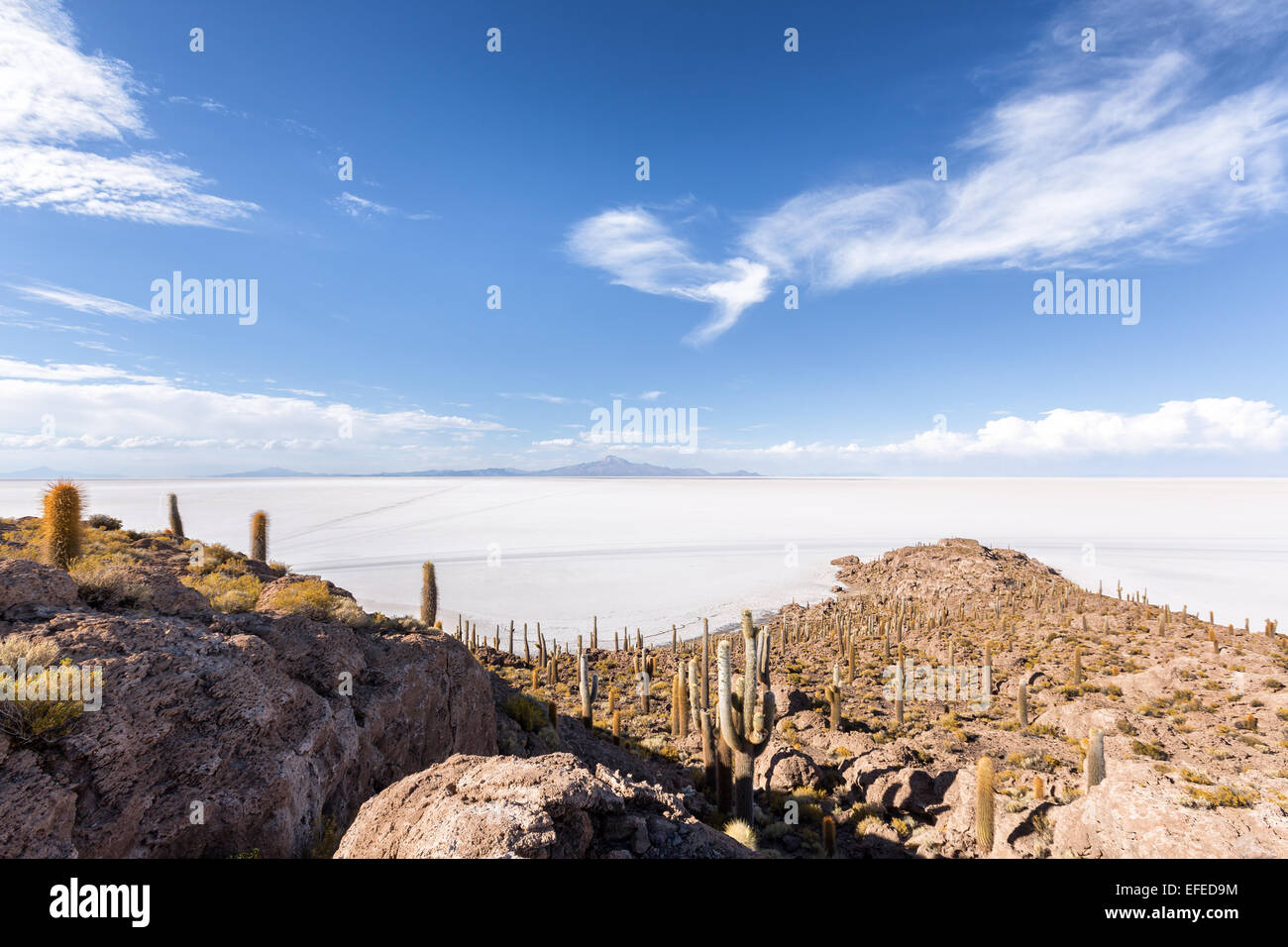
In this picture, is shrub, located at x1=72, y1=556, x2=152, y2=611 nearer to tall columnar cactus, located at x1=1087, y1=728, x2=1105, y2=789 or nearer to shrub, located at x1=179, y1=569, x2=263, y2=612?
shrub, located at x1=179, y1=569, x2=263, y2=612

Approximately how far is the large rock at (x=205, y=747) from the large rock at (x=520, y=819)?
129 cm

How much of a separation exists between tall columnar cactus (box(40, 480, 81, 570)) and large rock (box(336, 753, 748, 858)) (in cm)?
833

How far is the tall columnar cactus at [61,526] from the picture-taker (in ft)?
27.0

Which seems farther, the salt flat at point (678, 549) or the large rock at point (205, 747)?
the salt flat at point (678, 549)

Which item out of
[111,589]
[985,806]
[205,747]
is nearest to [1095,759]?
[985,806]

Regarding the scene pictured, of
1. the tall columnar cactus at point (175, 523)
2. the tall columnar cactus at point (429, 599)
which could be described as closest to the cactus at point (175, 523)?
the tall columnar cactus at point (175, 523)

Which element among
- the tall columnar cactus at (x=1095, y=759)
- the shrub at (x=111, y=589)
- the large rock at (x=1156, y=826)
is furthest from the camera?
the tall columnar cactus at (x=1095, y=759)

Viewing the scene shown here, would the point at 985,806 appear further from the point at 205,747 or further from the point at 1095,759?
the point at 205,747

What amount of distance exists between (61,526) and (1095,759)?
62.1 feet

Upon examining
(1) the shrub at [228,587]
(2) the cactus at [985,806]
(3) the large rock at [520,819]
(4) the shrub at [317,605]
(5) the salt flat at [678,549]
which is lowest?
(5) the salt flat at [678,549]

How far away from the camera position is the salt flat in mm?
39688

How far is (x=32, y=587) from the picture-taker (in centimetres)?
552

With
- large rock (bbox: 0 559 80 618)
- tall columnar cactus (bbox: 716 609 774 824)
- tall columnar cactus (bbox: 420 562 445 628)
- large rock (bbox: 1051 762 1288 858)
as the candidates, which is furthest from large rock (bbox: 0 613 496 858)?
tall columnar cactus (bbox: 420 562 445 628)

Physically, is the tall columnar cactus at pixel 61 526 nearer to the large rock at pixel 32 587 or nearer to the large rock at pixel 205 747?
the large rock at pixel 32 587
